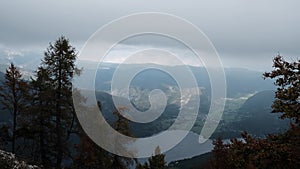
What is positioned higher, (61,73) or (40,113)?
(61,73)

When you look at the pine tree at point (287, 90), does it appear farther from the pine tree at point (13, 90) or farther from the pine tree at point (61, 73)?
the pine tree at point (13, 90)

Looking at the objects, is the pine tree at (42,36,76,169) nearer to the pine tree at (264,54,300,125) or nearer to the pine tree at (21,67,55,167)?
the pine tree at (21,67,55,167)

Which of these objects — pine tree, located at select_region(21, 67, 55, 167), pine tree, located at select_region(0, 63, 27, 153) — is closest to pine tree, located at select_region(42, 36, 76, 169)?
pine tree, located at select_region(21, 67, 55, 167)

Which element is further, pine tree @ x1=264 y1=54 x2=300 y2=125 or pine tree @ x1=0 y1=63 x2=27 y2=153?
pine tree @ x1=0 y1=63 x2=27 y2=153

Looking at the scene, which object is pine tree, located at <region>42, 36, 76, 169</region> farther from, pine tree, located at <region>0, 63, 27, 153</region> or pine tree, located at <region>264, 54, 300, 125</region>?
pine tree, located at <region>264, 54, 300, 125</region>

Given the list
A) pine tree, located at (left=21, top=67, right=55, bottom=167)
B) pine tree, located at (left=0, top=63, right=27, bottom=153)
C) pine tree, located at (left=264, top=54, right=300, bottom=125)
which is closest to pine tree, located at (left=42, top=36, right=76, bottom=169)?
pine tree, located at (left=21, top=67, right=55, bottom=167)

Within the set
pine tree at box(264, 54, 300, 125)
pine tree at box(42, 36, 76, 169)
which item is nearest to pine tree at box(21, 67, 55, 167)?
pine tree at box(42, 36, 76, 169)

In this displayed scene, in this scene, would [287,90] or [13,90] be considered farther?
[13,90]

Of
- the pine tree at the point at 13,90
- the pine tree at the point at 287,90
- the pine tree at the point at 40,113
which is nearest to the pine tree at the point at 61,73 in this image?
the pine tree at the point at 40,113

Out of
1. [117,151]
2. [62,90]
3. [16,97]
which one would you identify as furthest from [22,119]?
[117,151]

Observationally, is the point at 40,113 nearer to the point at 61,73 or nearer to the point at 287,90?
the point at 61,73

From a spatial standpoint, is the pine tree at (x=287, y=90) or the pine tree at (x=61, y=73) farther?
the pine tree at (x=61, y=73)

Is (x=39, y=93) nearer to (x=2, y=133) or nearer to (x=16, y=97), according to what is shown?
(x=16, y=97)

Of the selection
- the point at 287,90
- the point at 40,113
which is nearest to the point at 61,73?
the point at 40,113
